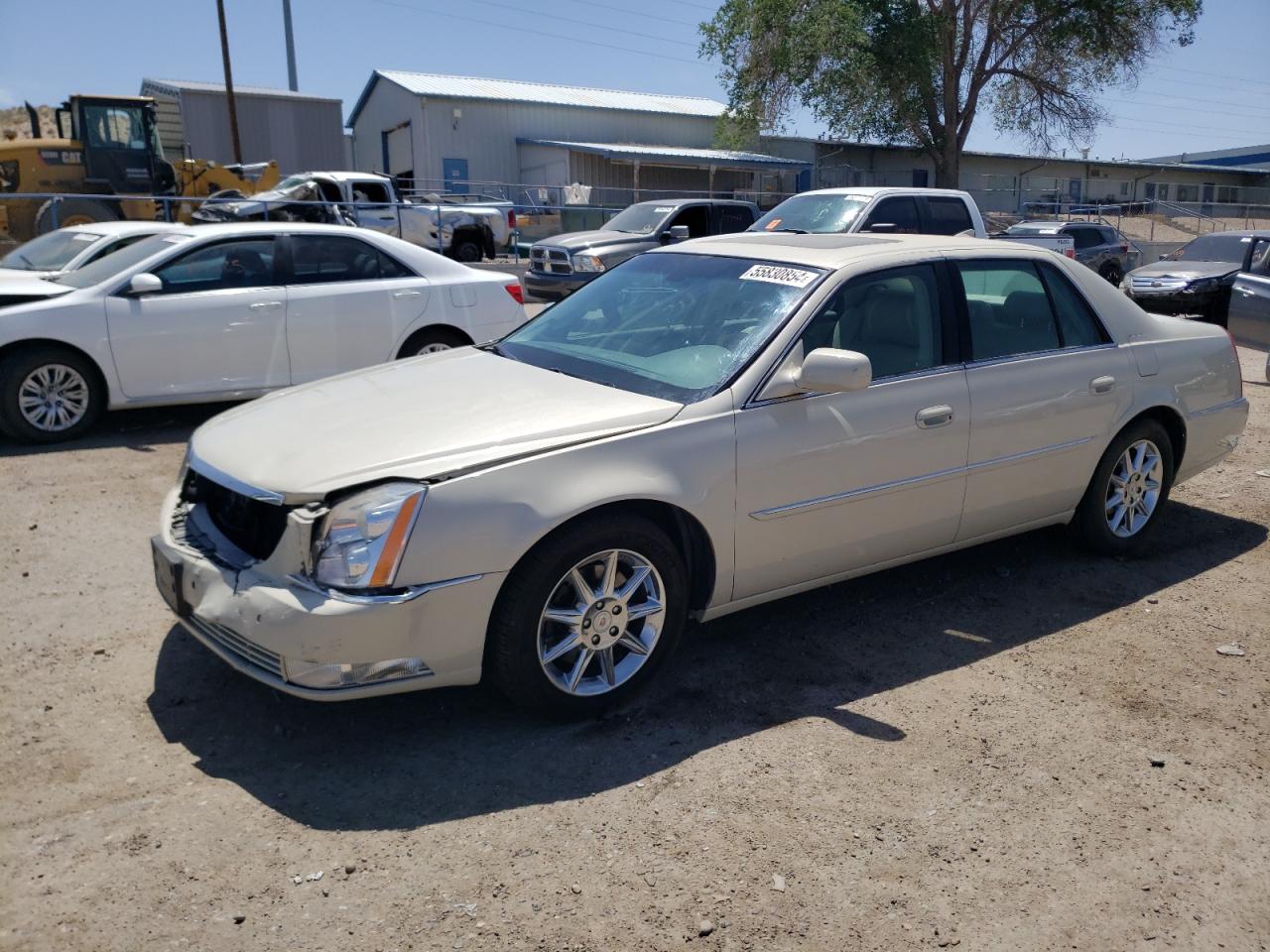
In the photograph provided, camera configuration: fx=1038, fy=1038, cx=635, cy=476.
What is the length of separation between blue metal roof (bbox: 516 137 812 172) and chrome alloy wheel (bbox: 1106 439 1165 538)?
106 feet

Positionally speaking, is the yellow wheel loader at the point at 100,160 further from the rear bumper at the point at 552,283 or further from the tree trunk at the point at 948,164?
the tree trunk at the point at 948,164

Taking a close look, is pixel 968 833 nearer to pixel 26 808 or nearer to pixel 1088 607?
pixel 1088 607

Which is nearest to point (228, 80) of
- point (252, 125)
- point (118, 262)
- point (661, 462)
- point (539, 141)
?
point (252, 125)

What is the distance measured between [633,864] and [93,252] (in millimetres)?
8145

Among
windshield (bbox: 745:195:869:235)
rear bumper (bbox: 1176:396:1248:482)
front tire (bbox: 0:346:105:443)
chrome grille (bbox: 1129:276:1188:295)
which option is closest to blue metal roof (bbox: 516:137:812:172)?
chrome grille (bbox: 1129:276:1188:295)

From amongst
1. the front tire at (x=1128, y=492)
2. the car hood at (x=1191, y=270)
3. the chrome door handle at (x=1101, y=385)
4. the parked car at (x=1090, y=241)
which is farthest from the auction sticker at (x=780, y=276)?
the parked car at (x=1090, y=241)

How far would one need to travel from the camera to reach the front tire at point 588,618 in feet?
11.1

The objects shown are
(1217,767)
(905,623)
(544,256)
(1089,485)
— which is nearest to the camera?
(1217,767)

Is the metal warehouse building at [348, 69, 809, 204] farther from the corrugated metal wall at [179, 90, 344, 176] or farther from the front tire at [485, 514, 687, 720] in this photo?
the front tire at [485, 514, 687, 720]

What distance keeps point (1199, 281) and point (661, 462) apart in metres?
13.7

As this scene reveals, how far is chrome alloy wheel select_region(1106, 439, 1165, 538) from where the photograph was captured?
17.1 feet

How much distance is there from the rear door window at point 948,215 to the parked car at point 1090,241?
8668mm

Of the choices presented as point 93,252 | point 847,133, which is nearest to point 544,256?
point 93,252

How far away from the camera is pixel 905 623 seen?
4.61 metres
